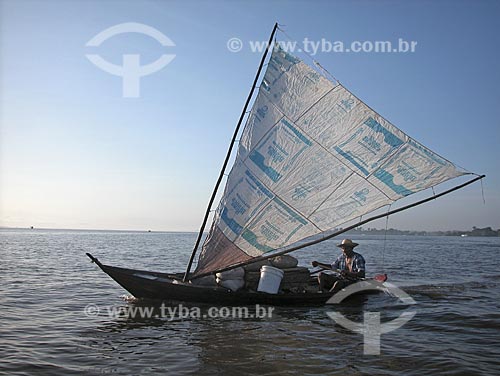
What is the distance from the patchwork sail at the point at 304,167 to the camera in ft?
42.0

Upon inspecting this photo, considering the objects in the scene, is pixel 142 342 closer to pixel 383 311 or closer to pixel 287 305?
pixel 287 305

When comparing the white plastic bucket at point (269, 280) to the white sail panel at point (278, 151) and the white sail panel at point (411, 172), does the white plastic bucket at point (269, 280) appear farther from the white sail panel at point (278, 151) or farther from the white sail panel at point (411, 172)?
the white sail panel at point (411, 172)

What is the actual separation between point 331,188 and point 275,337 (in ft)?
15.0

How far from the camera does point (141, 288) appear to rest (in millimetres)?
14094

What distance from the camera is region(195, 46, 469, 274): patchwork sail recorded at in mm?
12805

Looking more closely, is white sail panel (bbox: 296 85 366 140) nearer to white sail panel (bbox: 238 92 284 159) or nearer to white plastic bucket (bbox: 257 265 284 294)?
white sail panel (bbox: 238 92 284 159)

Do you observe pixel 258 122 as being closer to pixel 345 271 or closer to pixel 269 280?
pixel 269 280

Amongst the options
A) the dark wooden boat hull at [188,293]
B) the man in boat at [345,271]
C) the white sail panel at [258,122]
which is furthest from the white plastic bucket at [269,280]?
the white sail panel at [258,122]

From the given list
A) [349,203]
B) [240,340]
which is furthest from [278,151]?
[240,340]

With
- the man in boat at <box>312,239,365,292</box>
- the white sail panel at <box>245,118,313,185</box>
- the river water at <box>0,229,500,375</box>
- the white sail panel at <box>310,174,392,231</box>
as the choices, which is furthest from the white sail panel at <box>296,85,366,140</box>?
the river water at <box>0,229,500,375</box>

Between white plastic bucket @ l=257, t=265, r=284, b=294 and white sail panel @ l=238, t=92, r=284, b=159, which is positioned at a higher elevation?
white sail panel @ l=238, t=92, r=284, b=159

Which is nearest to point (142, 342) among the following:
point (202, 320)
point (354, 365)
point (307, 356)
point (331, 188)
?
point (202, 320)

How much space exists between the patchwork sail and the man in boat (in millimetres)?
2839

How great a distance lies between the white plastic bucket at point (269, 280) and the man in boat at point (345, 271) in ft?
5.81
